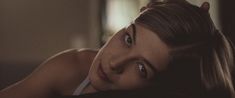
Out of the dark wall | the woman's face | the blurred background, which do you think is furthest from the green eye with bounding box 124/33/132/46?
the blurred background

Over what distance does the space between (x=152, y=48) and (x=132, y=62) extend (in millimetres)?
51

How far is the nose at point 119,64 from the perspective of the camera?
93 centimetres

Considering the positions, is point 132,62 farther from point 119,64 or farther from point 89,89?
point 89,89

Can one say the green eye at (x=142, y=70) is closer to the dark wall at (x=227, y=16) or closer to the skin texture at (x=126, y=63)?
the skin texture at (x=126, y=63)

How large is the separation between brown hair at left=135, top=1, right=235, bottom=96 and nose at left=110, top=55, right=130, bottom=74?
0.25ft

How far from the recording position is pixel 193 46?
0.88m

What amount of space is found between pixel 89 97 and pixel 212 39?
0.32 m

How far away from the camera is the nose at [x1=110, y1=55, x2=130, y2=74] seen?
925 mm

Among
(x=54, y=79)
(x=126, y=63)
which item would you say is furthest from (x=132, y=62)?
(x=54, y=79)

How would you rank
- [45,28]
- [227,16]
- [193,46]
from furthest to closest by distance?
1. [45,28]
2. [227,16]
3. [193,46]

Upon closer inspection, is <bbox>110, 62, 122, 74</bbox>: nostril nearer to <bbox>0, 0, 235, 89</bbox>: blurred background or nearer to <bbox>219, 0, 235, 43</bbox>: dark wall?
<bbox>219, 0, 235, 43</bbox>: dark wall

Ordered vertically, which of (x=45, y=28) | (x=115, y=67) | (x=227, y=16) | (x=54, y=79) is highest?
(x=115, y=67)

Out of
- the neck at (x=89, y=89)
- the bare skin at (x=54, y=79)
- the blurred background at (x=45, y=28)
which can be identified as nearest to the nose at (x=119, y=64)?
the neck at (x=89, y=89)

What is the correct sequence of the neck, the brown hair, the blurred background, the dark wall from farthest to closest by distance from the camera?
the blurred background, the dark wall, the neck, the brown hair
